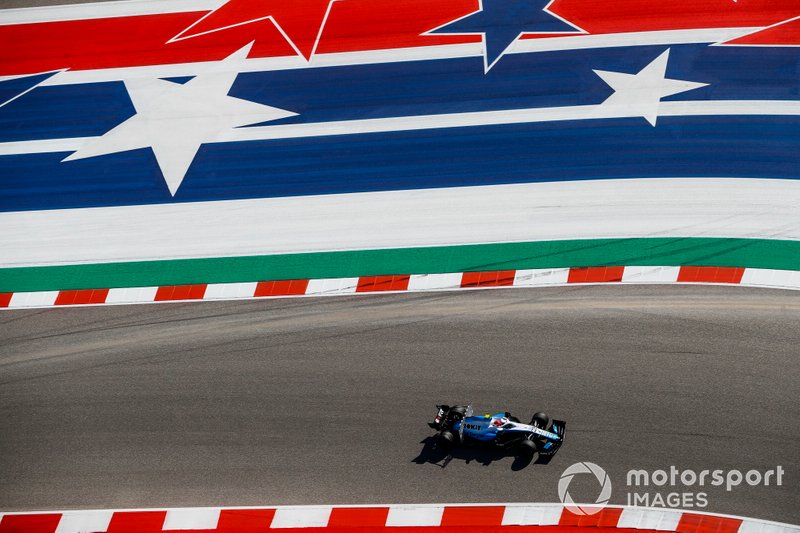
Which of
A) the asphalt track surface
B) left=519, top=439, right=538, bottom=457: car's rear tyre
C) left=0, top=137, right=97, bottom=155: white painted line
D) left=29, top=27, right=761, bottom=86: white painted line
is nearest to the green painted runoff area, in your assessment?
the asphalt track surface

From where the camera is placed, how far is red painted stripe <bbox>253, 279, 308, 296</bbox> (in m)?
15.4

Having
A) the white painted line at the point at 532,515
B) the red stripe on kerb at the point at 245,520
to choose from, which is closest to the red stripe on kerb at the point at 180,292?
the red stripe on kerb at the point at 245,520

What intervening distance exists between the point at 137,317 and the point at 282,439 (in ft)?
13.2

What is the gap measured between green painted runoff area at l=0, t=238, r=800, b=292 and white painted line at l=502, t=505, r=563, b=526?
4.59 metres

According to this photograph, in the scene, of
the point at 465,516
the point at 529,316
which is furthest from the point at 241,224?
the point at 465,516

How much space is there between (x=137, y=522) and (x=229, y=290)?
4577 mm

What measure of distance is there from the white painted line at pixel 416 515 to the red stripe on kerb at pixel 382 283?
4.20 meters

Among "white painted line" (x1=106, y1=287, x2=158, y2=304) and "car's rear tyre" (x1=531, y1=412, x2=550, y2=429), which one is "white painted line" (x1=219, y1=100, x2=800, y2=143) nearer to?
"white painted line" (x1=106, y1=287, x2=158, y2=304)

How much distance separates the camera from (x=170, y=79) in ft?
61.6

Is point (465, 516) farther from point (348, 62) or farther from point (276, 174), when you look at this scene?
point (348, 62)

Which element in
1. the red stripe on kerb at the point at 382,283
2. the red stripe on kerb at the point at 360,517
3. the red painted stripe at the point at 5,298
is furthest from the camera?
the red painted stripe at the point at 5,298

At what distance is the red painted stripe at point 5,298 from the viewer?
15.9 metres

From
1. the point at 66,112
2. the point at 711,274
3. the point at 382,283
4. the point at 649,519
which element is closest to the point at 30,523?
the point at 382,283

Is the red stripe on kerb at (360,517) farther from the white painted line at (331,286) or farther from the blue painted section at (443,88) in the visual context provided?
the blue painted section at (443,88)
